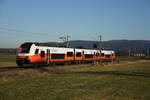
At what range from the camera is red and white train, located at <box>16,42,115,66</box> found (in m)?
28.5

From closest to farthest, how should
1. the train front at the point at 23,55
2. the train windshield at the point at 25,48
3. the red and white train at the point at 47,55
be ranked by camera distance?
the train front at the point at 23,55 → the red and white train at the point at 47,55 → the train windshield at the point at 25,48

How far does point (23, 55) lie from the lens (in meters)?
28.3

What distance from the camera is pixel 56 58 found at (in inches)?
1375

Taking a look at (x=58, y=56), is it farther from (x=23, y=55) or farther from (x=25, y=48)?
(x=23, y=55)

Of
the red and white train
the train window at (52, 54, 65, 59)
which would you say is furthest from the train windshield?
the train window at (52, 54, 65, 59)

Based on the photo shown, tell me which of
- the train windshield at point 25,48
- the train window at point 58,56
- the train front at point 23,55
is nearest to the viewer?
the train front at point 23,55

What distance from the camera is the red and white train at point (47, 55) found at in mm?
28469

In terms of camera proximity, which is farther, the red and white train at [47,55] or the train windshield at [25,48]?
the train windshield at [25,48]

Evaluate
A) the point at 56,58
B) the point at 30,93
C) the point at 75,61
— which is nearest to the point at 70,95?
the point at 30,93

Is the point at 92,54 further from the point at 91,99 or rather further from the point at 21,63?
the point at 91,99

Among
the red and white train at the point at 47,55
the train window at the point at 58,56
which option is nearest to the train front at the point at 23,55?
the red and white train at the point at 47,55

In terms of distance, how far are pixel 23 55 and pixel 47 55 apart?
4813 mm

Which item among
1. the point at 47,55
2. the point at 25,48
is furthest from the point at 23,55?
the point at 47,55

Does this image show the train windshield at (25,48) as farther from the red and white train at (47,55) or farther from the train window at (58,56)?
the train window at (58,56)
